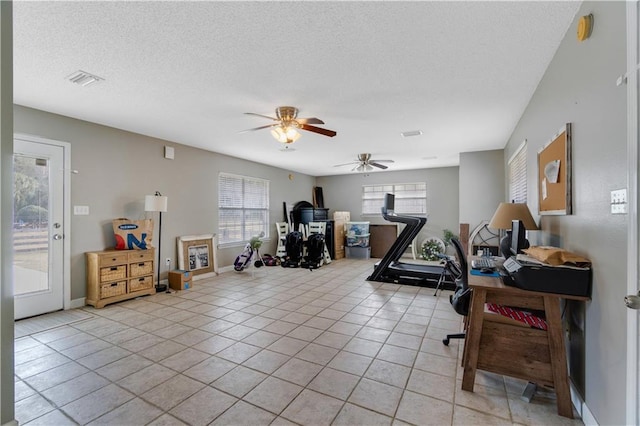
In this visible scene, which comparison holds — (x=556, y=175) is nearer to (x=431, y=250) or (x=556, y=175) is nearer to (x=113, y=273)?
(x=113, y=273)

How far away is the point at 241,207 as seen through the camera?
665cm

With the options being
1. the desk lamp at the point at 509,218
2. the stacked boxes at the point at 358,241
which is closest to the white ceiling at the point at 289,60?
the desk lamp at the point at 509,218

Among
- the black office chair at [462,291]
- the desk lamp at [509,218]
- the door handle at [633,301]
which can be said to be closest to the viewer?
the door handle at [633,301]

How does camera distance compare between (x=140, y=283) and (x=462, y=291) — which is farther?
(x=140, y=283)

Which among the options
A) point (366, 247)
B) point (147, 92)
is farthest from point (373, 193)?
point (147, 92)

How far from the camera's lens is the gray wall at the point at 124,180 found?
3779 mm

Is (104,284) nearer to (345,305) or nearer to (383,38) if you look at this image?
(345,305)

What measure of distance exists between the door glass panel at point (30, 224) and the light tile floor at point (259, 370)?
0.71 meters

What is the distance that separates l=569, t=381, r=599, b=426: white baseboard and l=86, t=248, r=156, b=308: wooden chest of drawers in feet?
16.3

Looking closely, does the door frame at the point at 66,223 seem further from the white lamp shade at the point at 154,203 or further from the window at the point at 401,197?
the window at the point at 401,197

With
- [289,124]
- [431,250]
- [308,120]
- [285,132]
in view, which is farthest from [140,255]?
[431,250]

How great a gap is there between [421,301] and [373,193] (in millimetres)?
5187

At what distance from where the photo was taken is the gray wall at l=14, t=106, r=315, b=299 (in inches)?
149

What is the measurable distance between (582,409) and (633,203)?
1.36 meters
